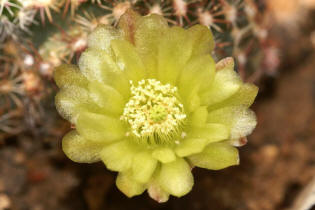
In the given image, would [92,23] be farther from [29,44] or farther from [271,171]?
[271,171]

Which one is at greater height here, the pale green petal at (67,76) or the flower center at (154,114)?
the pale green petal at (67,76)

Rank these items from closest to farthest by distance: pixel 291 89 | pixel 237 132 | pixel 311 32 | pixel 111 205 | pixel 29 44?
1. pixel 237 132
2. pixel 29 44
3. pixel 111 205
4. pixel 291 89
5. pixel 311 32

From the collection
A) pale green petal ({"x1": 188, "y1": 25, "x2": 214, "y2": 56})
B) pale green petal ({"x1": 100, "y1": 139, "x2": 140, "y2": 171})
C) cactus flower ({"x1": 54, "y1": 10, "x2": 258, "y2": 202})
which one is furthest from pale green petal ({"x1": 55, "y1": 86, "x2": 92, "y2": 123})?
pale green petal ({"x1": 188, "y1": 25, "x2": 214, "y2": 56})

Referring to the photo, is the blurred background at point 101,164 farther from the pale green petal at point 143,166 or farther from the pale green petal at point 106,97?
the pale green petal at point 143,166

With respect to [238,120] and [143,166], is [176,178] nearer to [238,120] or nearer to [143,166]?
[143,166]

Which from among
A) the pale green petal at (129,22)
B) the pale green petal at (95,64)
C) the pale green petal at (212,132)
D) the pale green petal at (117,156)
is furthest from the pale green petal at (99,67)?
the pale green petal at (212,132)

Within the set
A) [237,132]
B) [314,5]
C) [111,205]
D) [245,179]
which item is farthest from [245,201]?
[314,5]

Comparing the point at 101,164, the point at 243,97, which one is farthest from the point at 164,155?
the point at 101,164
